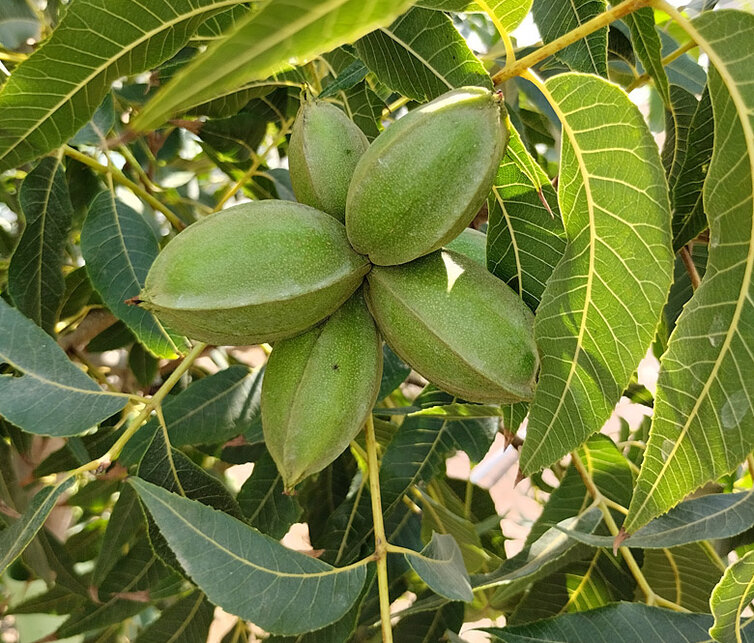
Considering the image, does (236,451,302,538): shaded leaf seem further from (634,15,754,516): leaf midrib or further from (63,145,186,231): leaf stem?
(634,15,754,516): leaf midrib

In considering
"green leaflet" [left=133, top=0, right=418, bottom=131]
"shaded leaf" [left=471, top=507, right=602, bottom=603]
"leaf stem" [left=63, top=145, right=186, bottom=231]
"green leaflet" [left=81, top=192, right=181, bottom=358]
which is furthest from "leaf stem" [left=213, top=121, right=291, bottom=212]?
"green leaflet" [left=133, top=0, right=418, bottom=131]

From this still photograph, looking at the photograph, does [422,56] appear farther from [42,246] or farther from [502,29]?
[42,246]

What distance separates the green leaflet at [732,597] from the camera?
2.44ft

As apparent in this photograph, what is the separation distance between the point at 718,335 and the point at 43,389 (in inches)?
29.2

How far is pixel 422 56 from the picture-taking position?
830 mm

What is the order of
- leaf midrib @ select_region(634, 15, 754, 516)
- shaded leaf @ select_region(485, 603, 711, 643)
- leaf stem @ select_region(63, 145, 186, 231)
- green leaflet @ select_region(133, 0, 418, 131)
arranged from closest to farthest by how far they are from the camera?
green leaflet @ select_region(133, 0, 418, 131)
leaf midrib @ select_region(634, 15, 754, 516)
shaded leaf @ select_region(485, 603, 711, 643)
leaf stem @ select_region(63, 145, 186, 231)

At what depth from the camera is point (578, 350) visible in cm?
72

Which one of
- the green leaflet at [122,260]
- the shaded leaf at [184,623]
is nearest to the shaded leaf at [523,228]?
the green leaflet at [122,260]

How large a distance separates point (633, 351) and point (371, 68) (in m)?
0.46

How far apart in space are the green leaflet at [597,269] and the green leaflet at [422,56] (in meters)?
0.13

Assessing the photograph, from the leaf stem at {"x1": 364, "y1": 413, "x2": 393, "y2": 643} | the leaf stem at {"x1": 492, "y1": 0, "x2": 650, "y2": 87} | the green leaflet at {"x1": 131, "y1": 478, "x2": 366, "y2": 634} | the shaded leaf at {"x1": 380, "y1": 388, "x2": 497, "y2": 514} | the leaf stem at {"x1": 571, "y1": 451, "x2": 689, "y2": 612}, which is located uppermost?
the leaf stem at {"x1": 492, "y1": 0, "x2": 650, "y2": 87}

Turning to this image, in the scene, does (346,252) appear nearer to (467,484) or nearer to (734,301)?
(734,301)

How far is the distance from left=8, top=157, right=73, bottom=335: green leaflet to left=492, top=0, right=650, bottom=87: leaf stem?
0.68 metres

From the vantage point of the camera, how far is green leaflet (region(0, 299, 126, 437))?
83 centimetres
